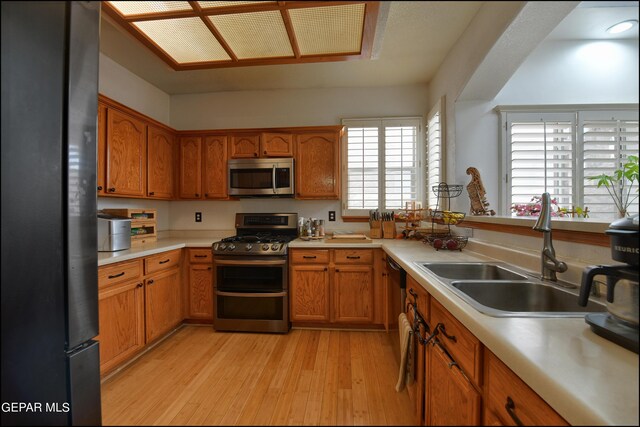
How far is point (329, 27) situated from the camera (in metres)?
0.62

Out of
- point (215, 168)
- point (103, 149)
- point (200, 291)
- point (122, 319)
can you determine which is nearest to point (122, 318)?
point (122, 319)

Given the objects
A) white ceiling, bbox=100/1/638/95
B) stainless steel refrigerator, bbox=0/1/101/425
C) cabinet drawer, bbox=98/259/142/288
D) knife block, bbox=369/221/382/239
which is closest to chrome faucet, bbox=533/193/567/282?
white ceiling, bbox=100/1/638/95

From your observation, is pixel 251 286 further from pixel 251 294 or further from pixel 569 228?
pixel 569 228

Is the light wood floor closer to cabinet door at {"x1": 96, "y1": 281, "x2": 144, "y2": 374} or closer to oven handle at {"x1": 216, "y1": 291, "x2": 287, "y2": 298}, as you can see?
cabinet door at {"x1": 96, "y1": 281, "x2": 144, "y2": 374}

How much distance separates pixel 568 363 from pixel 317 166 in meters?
2.44

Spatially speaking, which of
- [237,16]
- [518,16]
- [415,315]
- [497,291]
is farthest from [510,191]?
[237,16]

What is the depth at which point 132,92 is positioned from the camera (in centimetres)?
253

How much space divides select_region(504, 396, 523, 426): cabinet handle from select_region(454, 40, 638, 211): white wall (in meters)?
0.57

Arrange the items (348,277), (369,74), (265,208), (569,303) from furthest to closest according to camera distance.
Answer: (265,208), (348,277), (369,74), (569,303)

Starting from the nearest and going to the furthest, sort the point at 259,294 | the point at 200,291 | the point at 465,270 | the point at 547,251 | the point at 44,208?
the point at 44,208 → the point at 547,251 → the point at 465,270 → the point at 259,294 → the point at 200,291

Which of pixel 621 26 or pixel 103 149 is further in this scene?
pixel 103 149

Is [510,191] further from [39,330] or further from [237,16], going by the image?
[39,330]

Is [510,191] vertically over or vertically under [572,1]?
under

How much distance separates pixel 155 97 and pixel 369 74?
7.50ft
